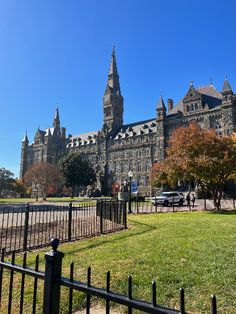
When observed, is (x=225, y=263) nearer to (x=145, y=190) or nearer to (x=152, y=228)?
(x=152, y=228)

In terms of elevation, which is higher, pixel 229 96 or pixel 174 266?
pixel 229 96

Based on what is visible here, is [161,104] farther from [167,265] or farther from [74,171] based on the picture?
[167,265]

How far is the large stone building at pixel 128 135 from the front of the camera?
222 feet

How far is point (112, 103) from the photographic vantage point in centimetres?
10244

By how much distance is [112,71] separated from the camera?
353 ft

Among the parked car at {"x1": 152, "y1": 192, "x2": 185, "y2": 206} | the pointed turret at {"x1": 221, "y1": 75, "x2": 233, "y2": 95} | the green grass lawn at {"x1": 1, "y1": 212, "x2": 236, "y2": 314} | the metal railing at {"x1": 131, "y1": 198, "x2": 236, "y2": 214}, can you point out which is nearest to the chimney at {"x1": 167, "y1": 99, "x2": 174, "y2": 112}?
the pointed turret at {"x1": 221, "y1": 75, "x2": 233, "y2": 95}

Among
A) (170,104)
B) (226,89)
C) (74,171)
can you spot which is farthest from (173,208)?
(170,104)

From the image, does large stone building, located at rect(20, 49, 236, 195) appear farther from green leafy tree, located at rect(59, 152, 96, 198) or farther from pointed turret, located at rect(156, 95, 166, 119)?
green leafy tree, located at rect(59, 152, 96, 198)

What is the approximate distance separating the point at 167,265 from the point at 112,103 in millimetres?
97461

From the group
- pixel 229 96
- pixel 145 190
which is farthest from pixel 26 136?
pixel 229 96

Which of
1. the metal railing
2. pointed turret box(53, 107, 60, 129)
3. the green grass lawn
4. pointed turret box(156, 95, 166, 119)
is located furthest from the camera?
pointed turret box(53, 107, 60, 129)

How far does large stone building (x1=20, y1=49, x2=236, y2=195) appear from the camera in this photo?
67.6m

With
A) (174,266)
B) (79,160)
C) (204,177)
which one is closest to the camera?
(174,266)

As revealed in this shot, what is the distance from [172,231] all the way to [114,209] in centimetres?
377
